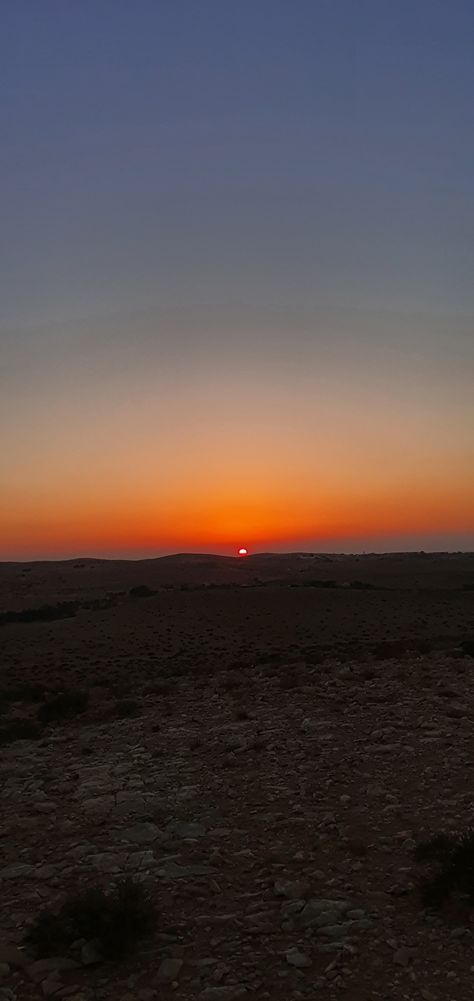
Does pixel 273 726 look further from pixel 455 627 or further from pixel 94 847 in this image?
pixel 455 627

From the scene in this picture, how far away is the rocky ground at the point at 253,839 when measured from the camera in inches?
232

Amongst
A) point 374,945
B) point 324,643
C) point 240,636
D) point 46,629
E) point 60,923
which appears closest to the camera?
point 374,945

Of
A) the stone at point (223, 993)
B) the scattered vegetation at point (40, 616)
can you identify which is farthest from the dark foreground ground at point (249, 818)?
the scattered vegetation at point (40, 616)

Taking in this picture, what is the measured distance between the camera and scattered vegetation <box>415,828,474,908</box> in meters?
6.70

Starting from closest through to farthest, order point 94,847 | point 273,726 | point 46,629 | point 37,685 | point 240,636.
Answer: point 94,847 < point 273,726 < point 37,685 < point 240,636 < point 46,629

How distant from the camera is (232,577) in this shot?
9294 centimetres

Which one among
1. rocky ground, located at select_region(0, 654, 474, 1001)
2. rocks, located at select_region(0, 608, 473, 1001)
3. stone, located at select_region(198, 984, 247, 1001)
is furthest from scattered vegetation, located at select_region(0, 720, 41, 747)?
stone, located at select_region(198, 984, 247, 1001)

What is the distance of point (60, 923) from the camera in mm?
6676

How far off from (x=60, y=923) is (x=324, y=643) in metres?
24.5

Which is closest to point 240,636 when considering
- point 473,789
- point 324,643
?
point 324,643

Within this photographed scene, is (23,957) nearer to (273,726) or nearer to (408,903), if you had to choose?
(408,903)

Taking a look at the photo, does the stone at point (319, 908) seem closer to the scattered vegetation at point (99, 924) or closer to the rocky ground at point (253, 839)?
the rocky ground at point (253, 839)

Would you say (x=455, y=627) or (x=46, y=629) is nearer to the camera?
(x=455, y=627)

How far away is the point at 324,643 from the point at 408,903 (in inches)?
940
